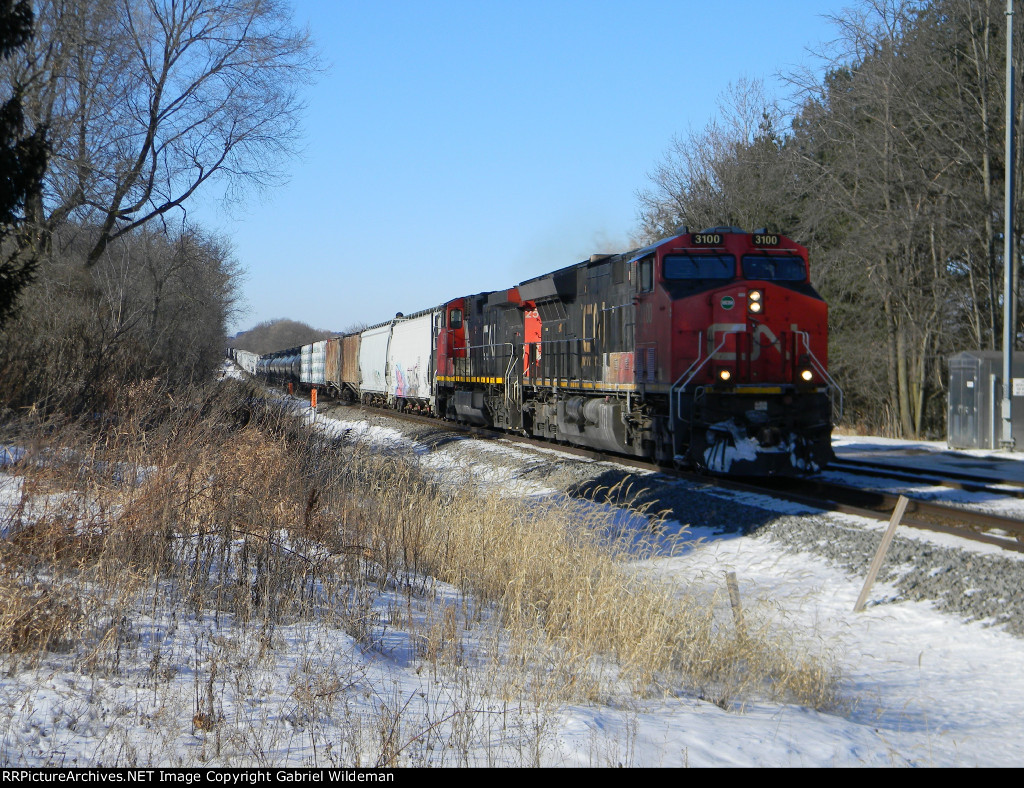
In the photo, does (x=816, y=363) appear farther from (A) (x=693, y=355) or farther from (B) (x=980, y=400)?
(B) (x=980, y=400)

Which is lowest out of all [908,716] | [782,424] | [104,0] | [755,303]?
[908,716]

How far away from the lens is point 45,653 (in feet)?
14.2

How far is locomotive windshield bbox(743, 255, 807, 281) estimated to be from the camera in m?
13.2

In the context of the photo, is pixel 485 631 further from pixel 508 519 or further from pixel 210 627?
pixel 508 519

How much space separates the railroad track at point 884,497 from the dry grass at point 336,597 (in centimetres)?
299

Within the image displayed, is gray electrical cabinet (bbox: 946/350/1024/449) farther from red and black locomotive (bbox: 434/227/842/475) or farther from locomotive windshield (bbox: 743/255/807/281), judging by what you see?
locomotive windshield (bbox: 743/255/807/281)

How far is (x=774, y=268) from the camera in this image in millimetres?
13305

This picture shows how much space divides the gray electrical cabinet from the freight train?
6.69 meters

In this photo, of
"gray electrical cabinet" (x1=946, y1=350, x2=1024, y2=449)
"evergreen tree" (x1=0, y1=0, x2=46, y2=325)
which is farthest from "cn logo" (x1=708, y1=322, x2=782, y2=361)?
"evergreen tree" (x1=0, y1=0, x2=46, y2=325)

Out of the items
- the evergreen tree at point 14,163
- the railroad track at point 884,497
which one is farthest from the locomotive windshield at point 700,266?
the evergreen tree at point 14,163

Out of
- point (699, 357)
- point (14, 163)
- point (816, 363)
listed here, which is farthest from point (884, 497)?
point (14, 163)

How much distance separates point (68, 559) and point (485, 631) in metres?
2.80

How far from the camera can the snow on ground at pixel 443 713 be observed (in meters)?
3.56

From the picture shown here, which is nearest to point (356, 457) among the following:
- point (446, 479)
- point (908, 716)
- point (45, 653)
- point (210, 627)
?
point (446, 479)
